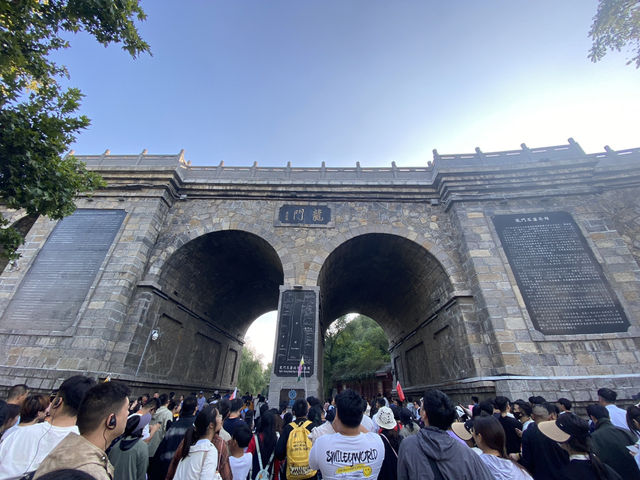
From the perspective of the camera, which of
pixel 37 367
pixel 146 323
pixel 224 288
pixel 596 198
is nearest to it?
pixel 37 367

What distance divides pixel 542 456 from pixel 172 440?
4.27 metres

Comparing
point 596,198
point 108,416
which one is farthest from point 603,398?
point 596,198

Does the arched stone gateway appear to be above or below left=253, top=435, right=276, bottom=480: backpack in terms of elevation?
above

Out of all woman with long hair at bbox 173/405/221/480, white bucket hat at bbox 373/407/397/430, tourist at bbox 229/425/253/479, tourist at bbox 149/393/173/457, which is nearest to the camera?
woman with long hair at bbox 173/405/221/480

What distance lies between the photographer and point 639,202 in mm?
10203

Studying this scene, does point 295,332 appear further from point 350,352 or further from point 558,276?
point 350,352

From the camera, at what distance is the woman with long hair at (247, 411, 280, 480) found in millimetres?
3946

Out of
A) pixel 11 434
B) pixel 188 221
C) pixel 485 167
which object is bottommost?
pixel 11 434

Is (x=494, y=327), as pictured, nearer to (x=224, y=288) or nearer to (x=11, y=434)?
(x=11, y=434)

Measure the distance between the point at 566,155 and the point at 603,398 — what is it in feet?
32.6

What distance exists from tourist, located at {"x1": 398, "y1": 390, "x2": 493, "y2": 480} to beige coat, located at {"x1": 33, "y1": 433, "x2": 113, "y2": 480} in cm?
198

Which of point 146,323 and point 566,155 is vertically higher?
point 566,155

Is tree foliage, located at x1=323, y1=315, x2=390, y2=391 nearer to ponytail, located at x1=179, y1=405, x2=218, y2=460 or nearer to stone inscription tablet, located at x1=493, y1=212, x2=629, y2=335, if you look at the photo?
stone inscription tablet, located at x1=493, y1=212, x2=629, y2=335

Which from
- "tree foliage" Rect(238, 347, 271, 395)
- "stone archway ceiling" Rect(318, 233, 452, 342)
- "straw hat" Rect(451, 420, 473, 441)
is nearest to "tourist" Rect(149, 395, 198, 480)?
"straw hat" Rect(451, 420, 473, 441)
